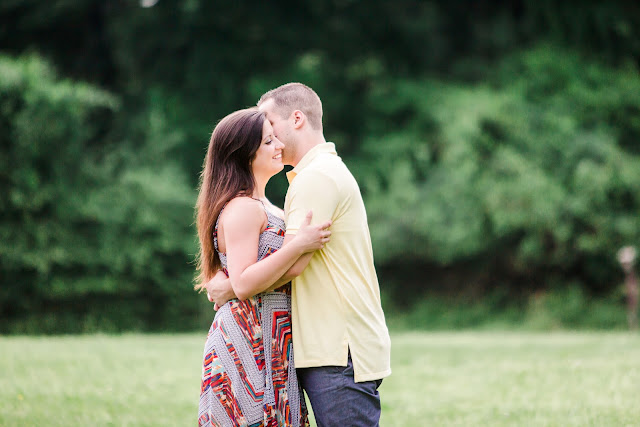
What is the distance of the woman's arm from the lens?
318cm

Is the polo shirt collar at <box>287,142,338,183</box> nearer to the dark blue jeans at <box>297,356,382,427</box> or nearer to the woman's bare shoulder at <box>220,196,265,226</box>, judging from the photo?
the woman's bare shoulder at <box>220,196,265,226</box>

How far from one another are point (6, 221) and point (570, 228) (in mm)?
13195

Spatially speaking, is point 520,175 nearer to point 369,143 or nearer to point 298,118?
point 369,143

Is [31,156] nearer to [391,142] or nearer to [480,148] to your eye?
[391,142]

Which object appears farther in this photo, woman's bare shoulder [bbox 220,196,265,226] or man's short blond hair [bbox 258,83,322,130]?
man's short blond hair [bbox 258,83,322,130]

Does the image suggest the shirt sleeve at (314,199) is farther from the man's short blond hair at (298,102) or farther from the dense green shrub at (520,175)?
the dense green shrub at (520,175)

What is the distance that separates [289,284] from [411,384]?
15.4 ft

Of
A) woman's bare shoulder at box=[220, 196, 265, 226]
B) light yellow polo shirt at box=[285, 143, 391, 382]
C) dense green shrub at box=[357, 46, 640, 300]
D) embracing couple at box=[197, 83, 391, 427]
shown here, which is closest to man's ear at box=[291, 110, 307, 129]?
embracing couple at box=[197, 83, 391, 427]

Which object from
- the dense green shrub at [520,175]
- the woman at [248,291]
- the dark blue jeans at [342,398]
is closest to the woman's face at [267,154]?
the woman at [248,291]

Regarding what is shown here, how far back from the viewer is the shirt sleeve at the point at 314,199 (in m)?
3.23

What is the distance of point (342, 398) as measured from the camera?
128 inches

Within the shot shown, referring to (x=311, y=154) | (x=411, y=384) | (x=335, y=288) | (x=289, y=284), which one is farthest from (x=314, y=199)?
(x=411, y=384)

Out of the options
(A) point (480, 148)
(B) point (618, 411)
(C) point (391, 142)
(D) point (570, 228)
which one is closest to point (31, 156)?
(C) point (391, 142)

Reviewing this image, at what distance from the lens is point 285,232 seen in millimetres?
3379
